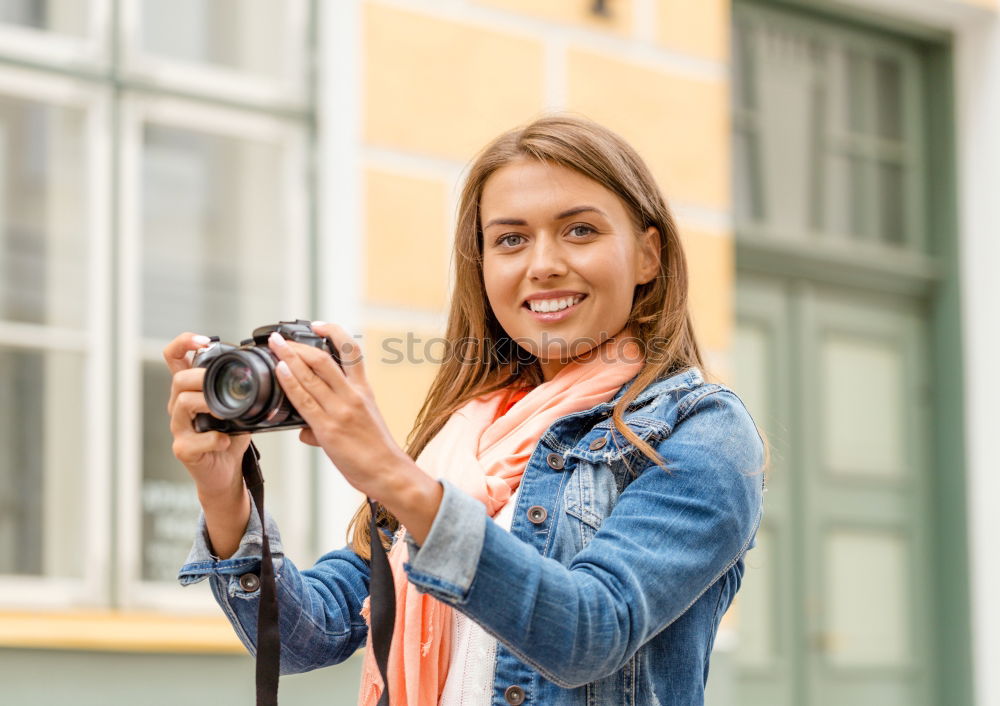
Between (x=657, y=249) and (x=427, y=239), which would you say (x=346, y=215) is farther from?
(x=657, y=249)

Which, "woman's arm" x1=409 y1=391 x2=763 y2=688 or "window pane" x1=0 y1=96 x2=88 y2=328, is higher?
"window pane" x1=0 y1=96 x2=88 y2=328

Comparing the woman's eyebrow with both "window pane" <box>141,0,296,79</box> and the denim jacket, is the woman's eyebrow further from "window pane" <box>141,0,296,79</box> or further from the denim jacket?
"window pane" <box>141,0,296,79</box>

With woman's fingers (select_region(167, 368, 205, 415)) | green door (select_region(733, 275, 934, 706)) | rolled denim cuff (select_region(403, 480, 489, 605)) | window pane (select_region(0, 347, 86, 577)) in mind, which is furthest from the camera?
green door (select_region(733, 275, 934, 706))

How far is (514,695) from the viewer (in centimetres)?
198

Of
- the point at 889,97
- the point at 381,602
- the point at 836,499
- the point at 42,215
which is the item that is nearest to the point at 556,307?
the point at 381,602

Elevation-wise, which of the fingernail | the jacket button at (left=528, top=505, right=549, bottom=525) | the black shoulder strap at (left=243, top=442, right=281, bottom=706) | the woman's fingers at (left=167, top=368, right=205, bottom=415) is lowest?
the black shoulder strap at (left=243, top=442, right=281, bottom=706)

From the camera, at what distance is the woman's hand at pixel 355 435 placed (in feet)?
5.78

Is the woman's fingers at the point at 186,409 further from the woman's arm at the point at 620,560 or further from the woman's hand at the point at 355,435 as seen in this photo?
the woman's arm at the point at 620,560

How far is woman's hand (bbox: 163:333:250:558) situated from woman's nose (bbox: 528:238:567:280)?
507 mm

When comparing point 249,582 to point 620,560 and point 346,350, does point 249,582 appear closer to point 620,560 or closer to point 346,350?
point 346,350

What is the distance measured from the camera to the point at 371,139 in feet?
15.1

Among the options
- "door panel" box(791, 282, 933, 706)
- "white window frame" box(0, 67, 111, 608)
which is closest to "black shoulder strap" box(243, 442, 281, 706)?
"white window frame" box(0, 67, 111, 608)

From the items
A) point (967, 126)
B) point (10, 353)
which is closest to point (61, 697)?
point (10, 353)

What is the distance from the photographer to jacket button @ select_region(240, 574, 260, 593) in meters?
2.10
